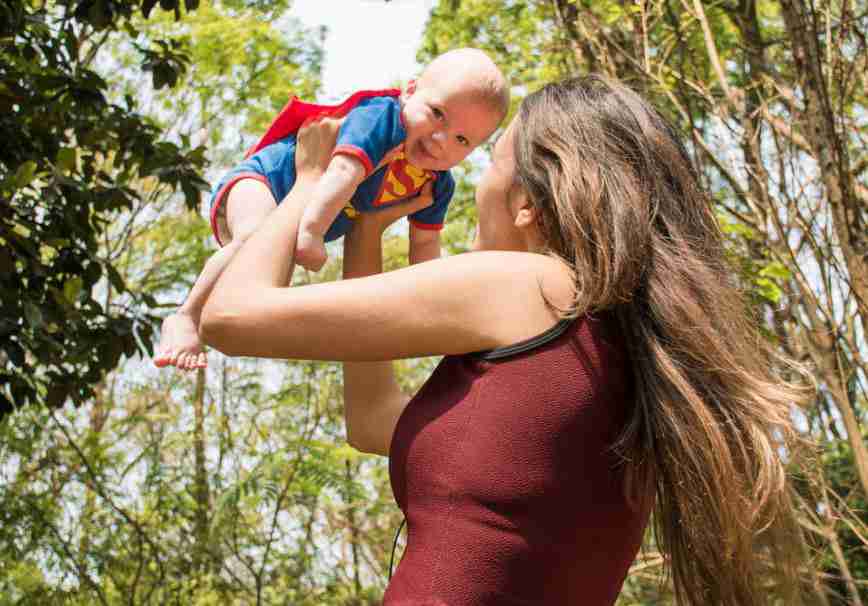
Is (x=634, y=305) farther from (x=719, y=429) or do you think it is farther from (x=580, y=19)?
(x=580, y=19)

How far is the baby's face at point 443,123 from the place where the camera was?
6.17 ft

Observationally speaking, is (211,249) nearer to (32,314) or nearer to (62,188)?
(62,188)

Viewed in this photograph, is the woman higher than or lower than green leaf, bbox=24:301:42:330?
lower

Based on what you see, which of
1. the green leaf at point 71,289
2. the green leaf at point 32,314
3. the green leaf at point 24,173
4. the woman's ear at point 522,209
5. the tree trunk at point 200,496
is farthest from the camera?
the tree trunk at point 200,496

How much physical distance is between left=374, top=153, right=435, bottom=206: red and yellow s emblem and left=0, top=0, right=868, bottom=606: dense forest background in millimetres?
715

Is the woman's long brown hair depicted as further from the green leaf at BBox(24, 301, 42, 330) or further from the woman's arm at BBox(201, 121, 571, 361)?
the green leaf at BBox(24, 301, 42, 330)

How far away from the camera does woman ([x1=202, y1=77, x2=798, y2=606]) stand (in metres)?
1.24

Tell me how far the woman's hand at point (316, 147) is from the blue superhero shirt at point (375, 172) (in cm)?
2

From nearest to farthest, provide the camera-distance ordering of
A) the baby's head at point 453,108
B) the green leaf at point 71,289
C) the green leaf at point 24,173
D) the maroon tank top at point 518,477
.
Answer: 1. the maroon tank top at point 518,477
2. the baby's head at point 453,108
3. the green leaf at point 24,173
4. the green leaf at point 71,289

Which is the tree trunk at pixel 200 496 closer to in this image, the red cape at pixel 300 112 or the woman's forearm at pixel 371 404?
the red cape at pixel 300 112

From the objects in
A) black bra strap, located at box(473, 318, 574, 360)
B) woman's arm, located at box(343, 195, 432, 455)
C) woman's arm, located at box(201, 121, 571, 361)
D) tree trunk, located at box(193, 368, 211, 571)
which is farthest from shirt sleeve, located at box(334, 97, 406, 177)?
tree trunk, located at box(193, 368, 211, 571)

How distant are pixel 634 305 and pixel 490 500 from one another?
1.08 feet

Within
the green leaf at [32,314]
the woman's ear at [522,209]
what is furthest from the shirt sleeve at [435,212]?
the green leaf at [32,314]

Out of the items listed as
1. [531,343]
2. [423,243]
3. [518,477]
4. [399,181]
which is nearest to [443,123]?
[399,181]
